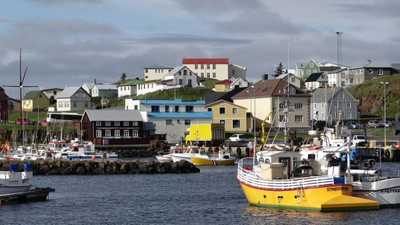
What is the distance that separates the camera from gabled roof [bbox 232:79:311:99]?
10875 centimetres

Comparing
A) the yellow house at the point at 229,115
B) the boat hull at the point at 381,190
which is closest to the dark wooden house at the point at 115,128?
the yellow house at the point at 229,115

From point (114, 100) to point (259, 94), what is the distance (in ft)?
131

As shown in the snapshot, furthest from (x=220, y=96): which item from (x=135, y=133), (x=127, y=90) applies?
(x=127, y=90)

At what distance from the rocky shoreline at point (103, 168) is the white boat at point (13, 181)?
2194 cm

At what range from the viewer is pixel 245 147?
89500 mm

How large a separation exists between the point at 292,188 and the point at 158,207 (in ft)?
29.8

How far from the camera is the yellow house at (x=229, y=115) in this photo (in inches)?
4134

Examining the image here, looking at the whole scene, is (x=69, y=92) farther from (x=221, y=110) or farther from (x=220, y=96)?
(x=221, y=110)

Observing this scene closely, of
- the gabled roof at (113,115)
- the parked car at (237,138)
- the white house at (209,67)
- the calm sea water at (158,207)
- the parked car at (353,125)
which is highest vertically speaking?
Result: the white house at (209,67)

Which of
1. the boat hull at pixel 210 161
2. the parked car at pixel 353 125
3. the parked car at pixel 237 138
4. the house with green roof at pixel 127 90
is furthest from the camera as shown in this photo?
the house with green roof at pixel 127 90

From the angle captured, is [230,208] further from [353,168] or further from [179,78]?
[179,78]

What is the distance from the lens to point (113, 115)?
9675 cm

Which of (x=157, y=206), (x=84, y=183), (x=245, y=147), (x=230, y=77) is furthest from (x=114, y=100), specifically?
(x=157, y=206)

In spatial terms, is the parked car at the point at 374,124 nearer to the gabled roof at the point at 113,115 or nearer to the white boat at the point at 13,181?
the gabled roof at the point at 113,115
